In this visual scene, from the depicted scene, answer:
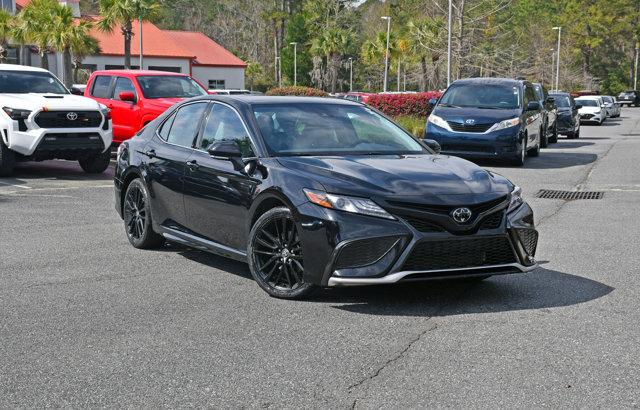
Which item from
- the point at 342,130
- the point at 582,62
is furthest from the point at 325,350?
the point at 582,62

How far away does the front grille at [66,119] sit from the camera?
15328mm

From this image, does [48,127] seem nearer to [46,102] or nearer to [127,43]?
[46,102]

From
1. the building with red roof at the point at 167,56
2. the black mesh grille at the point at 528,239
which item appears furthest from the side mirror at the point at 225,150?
the building with red roof at the point at 167,56

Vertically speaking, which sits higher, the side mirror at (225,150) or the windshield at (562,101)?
the windshield at (562,101)

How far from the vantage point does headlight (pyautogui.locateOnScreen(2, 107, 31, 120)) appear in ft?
50.0

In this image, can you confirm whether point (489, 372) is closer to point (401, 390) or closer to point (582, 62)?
point (401, 390)

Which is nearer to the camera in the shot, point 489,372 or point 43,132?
point 489,372

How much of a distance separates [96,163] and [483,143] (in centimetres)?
744

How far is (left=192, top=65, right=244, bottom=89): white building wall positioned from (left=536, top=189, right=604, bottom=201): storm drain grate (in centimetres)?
5367

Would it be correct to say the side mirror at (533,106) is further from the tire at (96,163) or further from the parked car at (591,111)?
the parked car at (591,111)

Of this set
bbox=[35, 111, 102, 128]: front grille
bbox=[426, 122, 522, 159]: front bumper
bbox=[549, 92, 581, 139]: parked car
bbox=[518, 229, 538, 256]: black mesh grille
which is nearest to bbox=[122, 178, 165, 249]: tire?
bbox=[518, 229, 538, 256]: black mesh grille

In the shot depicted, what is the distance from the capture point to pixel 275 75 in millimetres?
104875

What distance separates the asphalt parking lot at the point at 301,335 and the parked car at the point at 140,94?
925 centimetres

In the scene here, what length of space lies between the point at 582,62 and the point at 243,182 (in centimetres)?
10859
